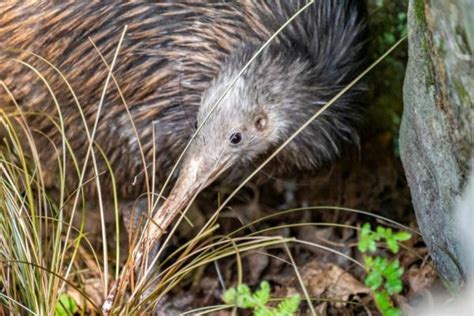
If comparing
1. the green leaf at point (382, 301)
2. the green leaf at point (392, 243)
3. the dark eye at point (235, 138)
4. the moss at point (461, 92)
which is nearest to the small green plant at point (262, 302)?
the green leaf at point (382, 301)

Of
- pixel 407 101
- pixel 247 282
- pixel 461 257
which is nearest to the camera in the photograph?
pixel 461 257

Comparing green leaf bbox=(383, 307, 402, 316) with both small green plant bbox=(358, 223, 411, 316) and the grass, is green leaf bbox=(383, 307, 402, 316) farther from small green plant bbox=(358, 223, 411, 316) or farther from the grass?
the grass

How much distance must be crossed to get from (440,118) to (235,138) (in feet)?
3.59

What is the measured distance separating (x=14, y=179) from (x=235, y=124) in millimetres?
904

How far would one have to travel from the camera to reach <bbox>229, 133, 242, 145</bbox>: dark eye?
3.85 meters

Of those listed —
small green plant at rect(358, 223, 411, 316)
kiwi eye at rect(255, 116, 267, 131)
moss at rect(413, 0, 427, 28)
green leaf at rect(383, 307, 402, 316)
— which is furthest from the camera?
kiwi eye at rect(255, 116, 267, 131)

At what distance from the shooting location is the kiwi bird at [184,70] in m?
3.94

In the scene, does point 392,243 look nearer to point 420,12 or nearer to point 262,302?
point 262,302

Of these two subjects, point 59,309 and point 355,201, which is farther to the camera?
point 355,201

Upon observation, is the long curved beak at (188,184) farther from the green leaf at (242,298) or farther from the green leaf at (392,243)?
the green leaf at (392,243)

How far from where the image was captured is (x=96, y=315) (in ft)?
13.4

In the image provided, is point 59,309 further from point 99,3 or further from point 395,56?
point 395,56

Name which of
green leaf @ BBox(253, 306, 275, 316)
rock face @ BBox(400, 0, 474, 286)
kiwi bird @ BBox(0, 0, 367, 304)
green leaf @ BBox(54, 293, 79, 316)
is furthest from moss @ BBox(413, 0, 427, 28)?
green leaf @ BBox(54, 293, 79, 316)

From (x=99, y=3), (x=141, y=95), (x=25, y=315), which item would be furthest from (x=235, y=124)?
(x=25, y=315)
